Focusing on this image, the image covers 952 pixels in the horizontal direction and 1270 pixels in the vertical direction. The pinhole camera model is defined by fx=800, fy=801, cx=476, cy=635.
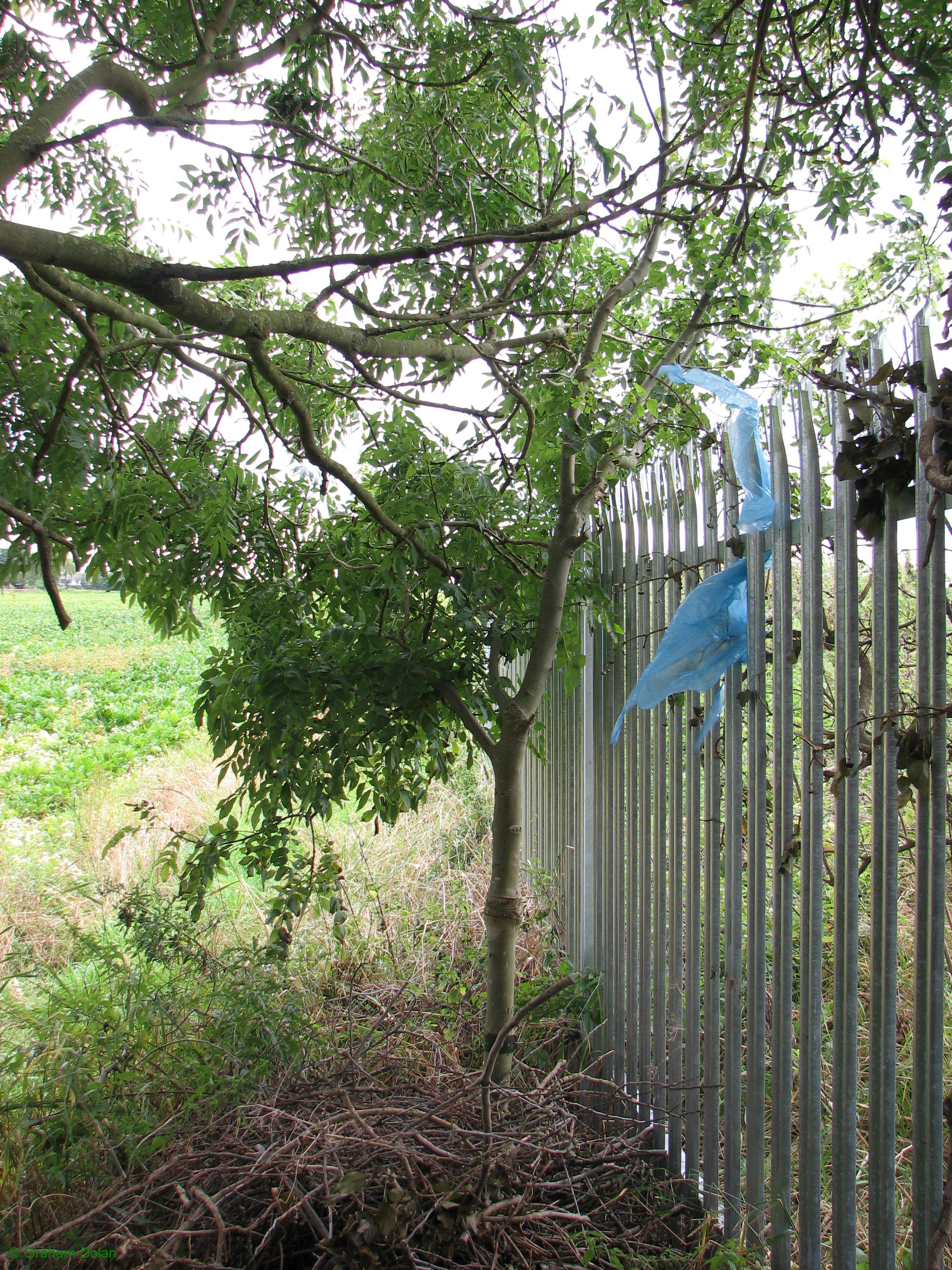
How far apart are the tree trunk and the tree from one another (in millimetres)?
A: 12

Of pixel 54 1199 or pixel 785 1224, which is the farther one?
pixel 54 1199

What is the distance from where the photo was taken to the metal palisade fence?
1544 millimetres

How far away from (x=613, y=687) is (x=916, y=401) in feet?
6.15

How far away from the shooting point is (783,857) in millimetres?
1968

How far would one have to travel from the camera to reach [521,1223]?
2.01 meters

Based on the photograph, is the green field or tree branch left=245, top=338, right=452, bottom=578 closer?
tree branch left=245, top=338, right=452, bottom=578

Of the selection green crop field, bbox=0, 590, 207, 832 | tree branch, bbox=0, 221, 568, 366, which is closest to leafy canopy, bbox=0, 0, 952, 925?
tree branch, bbox=0, 221, 568, 366

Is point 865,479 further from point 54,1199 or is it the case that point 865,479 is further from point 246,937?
point 246,937

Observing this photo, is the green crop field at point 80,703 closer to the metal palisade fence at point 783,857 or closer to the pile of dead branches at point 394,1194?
the metal palisade fence at point 783,857

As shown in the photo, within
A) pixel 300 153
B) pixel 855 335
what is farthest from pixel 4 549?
pixel 855 335

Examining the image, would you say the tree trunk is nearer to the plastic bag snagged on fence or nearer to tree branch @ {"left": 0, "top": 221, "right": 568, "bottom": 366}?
the plastic bag snagged on fence

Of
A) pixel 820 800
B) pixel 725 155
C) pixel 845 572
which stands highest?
pixel 725 155

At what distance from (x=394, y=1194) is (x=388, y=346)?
2.33 meters

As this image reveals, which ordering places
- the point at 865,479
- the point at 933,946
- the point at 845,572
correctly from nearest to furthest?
the point at 933,946 → the point at 865,479 → the point at 845,572
